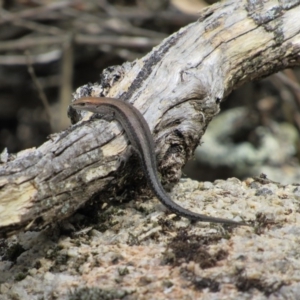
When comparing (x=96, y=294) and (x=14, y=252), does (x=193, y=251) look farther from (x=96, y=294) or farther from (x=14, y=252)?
(x=14, y=252)

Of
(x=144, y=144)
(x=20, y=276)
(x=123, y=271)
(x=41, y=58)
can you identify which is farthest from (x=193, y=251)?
(x=41, y=58)

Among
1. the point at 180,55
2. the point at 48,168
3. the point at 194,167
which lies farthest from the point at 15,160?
the point at 194,167

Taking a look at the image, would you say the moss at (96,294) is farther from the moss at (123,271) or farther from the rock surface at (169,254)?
the moss at (123,271)

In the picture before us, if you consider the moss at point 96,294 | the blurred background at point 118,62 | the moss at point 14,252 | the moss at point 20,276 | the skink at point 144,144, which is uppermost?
the blurred background at point 118,62

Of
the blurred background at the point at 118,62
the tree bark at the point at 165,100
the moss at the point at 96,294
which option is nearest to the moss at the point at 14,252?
the tree bark at the point at 165,100

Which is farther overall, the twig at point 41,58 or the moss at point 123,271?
the twig at point 41,58

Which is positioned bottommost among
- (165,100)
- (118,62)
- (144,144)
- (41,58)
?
(144,144)
